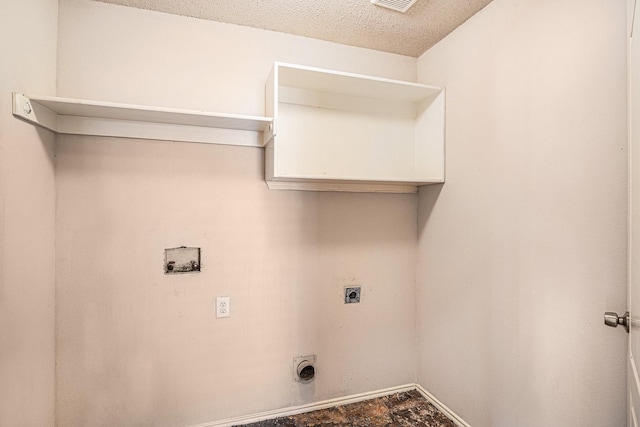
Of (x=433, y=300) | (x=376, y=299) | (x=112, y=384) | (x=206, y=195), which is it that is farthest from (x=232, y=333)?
(x=433, y=300)

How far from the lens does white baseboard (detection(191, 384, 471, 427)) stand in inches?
72.6

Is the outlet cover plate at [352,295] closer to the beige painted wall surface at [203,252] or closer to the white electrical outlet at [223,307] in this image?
the beige painted wall surface at [203,252]

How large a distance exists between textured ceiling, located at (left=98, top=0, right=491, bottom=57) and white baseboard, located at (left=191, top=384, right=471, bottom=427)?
2.19 m

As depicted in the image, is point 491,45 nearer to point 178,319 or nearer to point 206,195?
point 206,195

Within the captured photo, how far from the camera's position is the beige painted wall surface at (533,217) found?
115cm

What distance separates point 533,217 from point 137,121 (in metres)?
1.93

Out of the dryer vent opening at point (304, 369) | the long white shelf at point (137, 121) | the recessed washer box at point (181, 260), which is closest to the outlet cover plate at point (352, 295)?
the dryer vent opening at point (304, 369)

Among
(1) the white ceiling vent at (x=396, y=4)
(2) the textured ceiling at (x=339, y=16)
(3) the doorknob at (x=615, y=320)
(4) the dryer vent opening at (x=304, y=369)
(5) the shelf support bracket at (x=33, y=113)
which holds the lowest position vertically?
(4) the dryer vent opening at (x=304, y=369)

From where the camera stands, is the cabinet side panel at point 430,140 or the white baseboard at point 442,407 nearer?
the white baseboard at point 442,407

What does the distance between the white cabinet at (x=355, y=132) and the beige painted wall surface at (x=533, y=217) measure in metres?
0.19

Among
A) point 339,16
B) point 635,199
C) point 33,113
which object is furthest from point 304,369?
point 339,16

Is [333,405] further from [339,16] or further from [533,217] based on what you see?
[339,16]

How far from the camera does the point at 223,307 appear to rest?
1.84 metres

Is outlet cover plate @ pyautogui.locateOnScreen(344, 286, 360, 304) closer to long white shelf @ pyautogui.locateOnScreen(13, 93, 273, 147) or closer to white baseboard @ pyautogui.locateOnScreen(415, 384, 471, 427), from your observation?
white baseboard @ pyautogui.locateOnScreen(415, 384, 471, 427)
